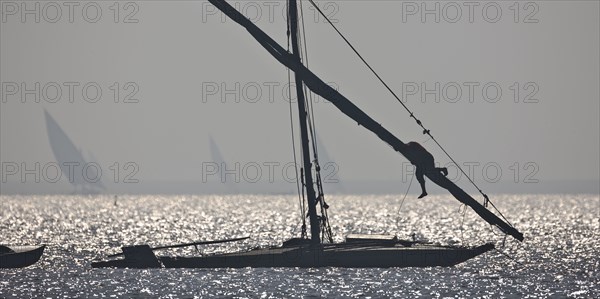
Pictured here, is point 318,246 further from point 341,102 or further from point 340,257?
point 341,102

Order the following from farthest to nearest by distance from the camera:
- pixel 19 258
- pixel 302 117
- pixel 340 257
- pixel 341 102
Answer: pixel 19 258 < pixel 302 117 < pixel 340 257 < pixel 341 102

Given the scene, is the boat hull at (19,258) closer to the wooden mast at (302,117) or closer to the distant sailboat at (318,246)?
the distant sailboat at (318,246)

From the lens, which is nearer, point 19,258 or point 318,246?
point 318,246

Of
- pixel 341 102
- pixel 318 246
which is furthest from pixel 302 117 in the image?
pixel 318 246

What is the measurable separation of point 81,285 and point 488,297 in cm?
2209

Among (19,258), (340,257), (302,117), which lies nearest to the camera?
(340,257)

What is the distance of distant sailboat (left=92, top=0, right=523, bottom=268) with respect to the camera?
2685 inches

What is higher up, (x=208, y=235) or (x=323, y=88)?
(x=323, y=88)

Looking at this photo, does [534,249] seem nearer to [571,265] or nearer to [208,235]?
[571,265]

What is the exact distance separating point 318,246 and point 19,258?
19.0 meters

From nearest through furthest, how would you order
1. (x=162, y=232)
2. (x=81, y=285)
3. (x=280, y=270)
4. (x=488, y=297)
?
1. (x=488, y=297)
2. (x=81, y=285)
3. (x=280, y=270)
4. (x=162, y=232)

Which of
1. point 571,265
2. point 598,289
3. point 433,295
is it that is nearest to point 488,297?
point 433,295

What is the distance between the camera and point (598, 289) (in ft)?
205

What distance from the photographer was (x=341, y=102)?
224 feet
